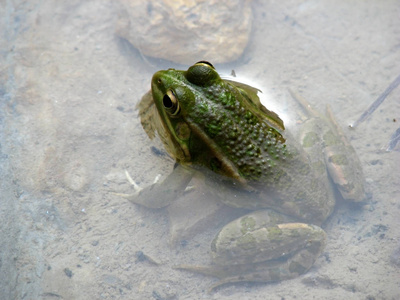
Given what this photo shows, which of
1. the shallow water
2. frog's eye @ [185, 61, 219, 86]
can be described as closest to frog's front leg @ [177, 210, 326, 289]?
the shallow water

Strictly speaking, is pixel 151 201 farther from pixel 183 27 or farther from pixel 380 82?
pixel 380 82

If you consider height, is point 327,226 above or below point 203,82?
below

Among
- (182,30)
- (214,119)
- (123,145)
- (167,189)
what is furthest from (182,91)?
(182,30)

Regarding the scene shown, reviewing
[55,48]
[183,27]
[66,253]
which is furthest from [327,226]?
[55,48]

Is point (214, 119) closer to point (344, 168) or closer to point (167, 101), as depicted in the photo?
point (167, 101)

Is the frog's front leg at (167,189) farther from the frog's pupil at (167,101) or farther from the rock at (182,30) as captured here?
the rock at (182,30)

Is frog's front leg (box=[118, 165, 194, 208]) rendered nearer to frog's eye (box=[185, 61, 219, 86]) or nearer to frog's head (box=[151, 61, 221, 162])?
frog's head (box=[151, 61, 221, 162])

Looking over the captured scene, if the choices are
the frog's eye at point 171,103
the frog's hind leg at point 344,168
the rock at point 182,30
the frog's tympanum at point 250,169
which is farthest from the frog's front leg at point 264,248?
the rock at point 182,30
